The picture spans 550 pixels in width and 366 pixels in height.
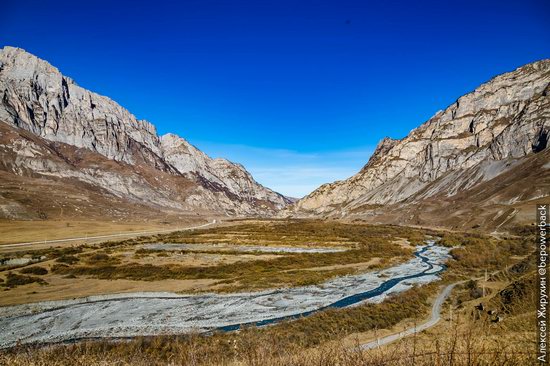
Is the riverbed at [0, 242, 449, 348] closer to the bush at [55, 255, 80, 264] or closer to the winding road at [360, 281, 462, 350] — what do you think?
the winding road at [360, 281, 462, 350]

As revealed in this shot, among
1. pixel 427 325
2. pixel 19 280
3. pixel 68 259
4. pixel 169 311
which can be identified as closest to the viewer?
pixel 427 325

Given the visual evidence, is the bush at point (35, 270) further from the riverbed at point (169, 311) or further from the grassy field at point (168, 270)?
the riverbed at point (169, 311)

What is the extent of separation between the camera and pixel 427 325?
27.2 metres

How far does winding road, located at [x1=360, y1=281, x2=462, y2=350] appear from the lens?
22.6m

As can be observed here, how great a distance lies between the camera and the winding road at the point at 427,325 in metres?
22.6

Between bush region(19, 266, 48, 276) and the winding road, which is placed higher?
bush region(19, 266, 48, 276)

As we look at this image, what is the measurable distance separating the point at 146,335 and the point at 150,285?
1909 cm

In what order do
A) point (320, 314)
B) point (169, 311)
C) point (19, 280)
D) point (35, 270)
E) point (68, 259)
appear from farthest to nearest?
point (68, 259) → point (35, 270) → point (19, 280) → point (169, 311) → point (320, 314)

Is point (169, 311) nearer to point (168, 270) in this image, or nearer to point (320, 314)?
point (320, 314)

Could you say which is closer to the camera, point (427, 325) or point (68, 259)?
point (427, 325)

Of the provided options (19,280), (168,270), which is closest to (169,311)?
(168,270)

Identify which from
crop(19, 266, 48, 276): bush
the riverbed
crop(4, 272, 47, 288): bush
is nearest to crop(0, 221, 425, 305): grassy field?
crop(4, 272, 47, 288): bush

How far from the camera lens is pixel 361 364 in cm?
849

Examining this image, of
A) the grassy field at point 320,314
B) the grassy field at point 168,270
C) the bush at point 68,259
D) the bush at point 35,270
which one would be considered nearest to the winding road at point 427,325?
the grassy field at point 320,314
